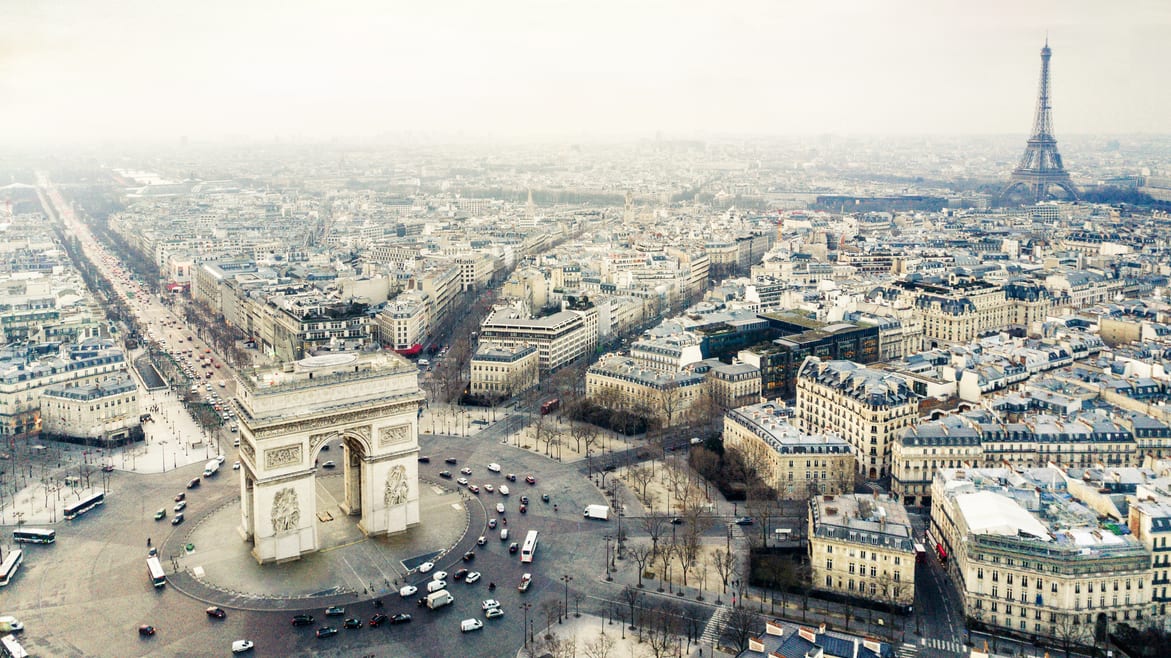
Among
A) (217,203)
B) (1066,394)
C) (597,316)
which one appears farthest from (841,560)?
(217,203)

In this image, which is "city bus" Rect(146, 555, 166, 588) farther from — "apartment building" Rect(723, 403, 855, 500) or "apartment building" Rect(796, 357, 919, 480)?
"apartment building" Rect(796, 357, 919, 480)

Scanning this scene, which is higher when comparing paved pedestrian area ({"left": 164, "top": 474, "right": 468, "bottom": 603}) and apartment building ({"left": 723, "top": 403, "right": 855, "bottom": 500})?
apartment building ({"left": 723, "top": 403, "right": 855, "bottom": 500})

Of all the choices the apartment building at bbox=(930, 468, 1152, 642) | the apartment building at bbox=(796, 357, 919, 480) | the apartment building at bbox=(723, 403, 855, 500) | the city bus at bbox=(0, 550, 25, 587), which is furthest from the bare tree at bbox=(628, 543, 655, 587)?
the city bus at bbox=(0, 550, 25, 587)

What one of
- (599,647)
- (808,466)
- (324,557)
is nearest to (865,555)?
(808,466)

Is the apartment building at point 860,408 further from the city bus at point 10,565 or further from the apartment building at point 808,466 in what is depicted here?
the city bus at point 10,565

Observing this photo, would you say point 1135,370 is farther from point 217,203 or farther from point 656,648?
point 217,203

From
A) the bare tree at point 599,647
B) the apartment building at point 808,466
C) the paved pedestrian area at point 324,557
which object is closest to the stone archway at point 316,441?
the paved pedestrian area at point 324,557

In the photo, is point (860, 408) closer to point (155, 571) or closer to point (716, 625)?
point (716, 625)
